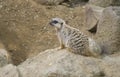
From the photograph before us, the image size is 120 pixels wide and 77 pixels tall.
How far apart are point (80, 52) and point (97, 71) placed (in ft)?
1.38

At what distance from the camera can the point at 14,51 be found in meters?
7.40

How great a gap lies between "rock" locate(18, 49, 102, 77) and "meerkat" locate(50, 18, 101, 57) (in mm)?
95

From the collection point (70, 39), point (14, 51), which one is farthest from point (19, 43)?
point (70, 39)

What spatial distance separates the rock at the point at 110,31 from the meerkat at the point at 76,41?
0.35 metres

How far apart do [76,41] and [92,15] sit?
7.11ft

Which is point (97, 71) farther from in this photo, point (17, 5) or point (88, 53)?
point (17, 5)

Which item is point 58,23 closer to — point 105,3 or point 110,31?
point 110,31

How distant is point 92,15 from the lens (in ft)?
24.2

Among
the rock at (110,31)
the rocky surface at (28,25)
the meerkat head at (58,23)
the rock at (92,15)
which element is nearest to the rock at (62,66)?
the meerkat head at (58,23)

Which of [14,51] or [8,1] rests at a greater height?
[8,1]

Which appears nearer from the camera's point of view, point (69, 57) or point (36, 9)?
point (69, 57)

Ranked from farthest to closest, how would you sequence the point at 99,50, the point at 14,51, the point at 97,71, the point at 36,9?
the point at 36,9 < the point at 14,51 < the point at 99,50 < the point at 97,71

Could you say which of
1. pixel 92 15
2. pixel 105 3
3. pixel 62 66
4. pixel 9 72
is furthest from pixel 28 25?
pixel 62 66

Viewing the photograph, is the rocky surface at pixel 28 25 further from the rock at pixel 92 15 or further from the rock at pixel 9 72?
the rock at pixel 9 72
